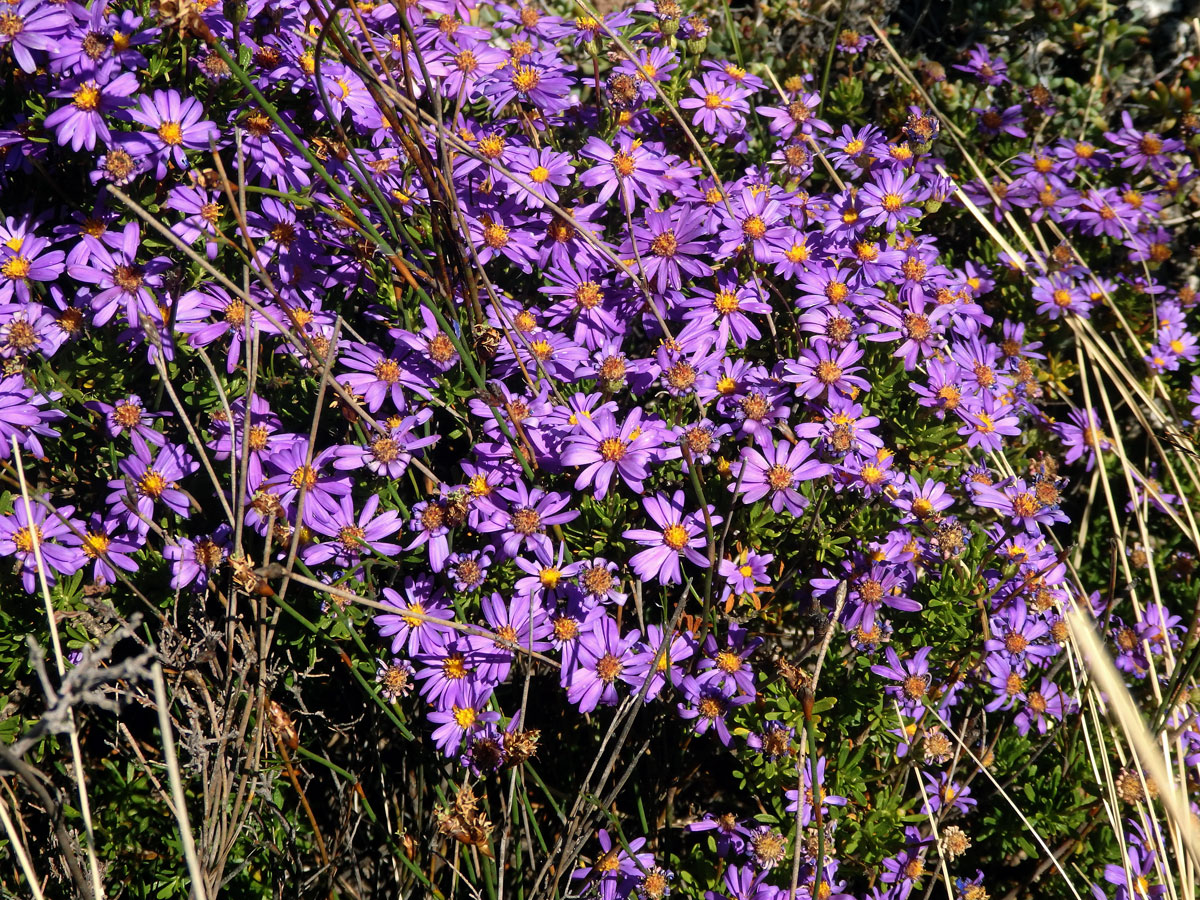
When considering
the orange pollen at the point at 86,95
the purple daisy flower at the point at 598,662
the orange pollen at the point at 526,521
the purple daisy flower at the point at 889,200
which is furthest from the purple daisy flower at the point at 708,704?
the orange pollen at the point at 86,95

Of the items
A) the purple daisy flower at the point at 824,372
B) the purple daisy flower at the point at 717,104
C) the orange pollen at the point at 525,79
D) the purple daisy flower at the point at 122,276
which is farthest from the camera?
the purple daisy flower at the point at 717,104

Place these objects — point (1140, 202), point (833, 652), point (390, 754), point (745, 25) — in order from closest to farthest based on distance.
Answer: point (833, 652) → point (390, 754) → point (1140, 202) → point (745, 25)

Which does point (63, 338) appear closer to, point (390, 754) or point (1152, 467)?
point (390, 754)

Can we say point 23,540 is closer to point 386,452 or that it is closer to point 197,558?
point 197,558

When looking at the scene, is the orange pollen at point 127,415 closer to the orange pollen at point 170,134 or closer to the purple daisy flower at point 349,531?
the purple daisy flower at point 349,531

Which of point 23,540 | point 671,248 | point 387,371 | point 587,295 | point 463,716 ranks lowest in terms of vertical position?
point 463,716

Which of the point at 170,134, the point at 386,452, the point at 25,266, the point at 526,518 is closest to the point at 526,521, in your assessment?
the point at 526,518

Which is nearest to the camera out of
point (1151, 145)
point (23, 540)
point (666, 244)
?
point (23, 540)

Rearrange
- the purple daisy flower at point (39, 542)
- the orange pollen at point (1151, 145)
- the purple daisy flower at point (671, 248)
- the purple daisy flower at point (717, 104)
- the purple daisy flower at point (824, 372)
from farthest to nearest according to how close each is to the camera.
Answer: the orange pollen at point (1151, 145) → the purple daisy flower at point (717, 104) → the purple daisy flower at point (671, 248) → the purple daisy flower at point (824, 372) → the purple daisy flower at point (39, 542)

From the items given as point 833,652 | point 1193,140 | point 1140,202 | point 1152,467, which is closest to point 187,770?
point 833,652
